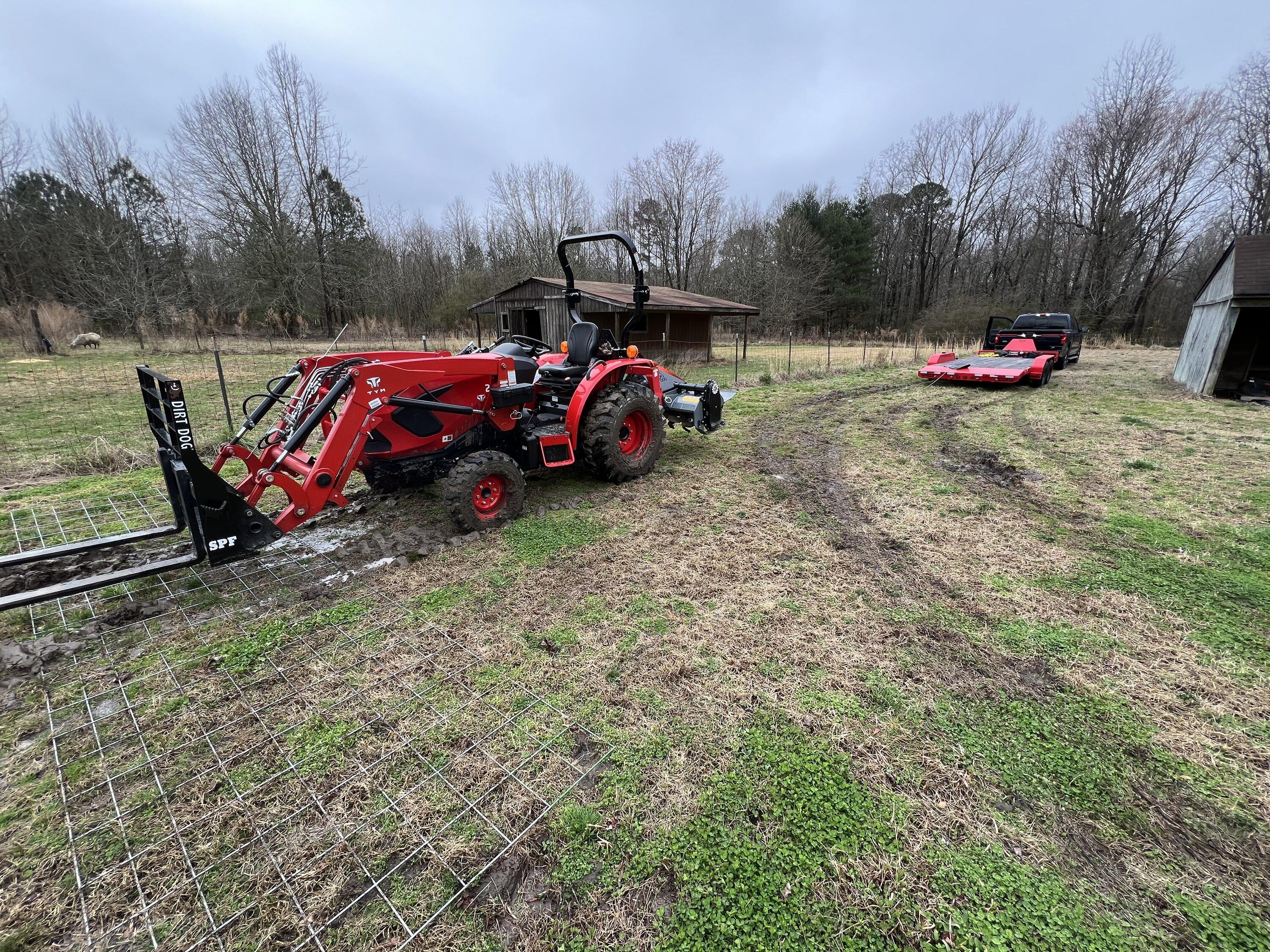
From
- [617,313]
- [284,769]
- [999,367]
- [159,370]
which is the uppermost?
[617,313]

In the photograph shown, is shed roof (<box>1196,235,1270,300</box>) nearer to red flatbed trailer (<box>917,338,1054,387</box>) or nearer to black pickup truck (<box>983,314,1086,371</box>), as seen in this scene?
black pickup truck (<box>983,314,1086,371</box>)

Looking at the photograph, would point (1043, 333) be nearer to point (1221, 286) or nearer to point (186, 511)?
point (1221, 286)

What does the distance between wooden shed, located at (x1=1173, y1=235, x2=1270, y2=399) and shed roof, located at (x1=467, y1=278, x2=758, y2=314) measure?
1061cm

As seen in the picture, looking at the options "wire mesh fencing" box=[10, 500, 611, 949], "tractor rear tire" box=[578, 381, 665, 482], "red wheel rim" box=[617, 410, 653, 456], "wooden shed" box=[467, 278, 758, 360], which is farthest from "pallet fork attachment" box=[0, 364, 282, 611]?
"wooden shed" box=[467, 278, 758, 360]

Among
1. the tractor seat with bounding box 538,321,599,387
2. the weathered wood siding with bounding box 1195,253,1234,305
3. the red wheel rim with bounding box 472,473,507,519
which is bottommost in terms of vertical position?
the red wheel rim with bounding box 472,473,507,519

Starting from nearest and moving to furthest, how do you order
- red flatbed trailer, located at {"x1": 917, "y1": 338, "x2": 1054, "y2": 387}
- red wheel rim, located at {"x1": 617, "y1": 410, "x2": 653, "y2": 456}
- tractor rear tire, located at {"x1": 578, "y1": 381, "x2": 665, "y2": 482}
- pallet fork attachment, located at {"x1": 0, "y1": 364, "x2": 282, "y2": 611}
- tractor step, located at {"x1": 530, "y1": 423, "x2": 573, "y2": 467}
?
pallet fork attachment, located at {"x1": 0, "y1": 364, "x2": 282, "y2": 611} < tractor step, located at {"x1": 530, "y1": 423, "x2": 573, "y2": 467} < tractor rear tire, located at {"x1": 578, "y1": 381, "x2": 665, "y2": 482} < red wheel rim, located at {"x1": 617, "y1": 410, "x2": 653, "y2": 456} < red flatbed trailer, located at {"x1": 917, "y1": 338, "x2": 1054, "y2": 387}

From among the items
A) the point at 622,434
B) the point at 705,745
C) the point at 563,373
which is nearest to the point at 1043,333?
the point at 622,434

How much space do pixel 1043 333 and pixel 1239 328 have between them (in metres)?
3.64

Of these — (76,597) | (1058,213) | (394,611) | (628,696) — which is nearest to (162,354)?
(76,597)

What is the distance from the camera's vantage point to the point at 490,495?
4379 mm

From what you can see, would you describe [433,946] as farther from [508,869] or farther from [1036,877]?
[1036,877]

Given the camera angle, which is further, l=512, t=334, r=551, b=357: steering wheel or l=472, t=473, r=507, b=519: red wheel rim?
l=512, t=334, r=551, b=357: steering wheel

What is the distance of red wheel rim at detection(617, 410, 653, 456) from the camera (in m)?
5.53

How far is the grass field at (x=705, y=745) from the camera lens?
1.59 metres
